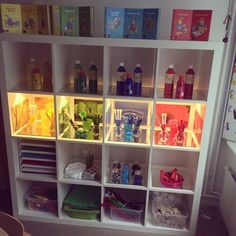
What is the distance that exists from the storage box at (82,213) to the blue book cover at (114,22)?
1317 millimetres

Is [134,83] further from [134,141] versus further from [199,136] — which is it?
[199,136]

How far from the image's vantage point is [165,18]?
2010 mm

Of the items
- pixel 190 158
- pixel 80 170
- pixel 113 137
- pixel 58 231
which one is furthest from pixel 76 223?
pixel 190 158

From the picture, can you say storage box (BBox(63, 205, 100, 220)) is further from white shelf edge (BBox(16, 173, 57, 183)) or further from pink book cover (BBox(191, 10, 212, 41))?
pink book cover (BBox(191, 10, 212, 41))

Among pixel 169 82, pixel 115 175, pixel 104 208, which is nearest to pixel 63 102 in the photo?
pixel 115 175

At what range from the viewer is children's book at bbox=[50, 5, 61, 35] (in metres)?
1.77

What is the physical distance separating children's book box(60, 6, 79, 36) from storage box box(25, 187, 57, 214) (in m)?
1.30

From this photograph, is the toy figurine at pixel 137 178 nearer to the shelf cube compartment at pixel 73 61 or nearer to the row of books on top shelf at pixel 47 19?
the shelf cube compartment at pixel 73 61

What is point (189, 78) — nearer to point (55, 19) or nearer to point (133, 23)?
point (133, 23)

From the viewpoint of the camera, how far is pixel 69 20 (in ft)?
5.79

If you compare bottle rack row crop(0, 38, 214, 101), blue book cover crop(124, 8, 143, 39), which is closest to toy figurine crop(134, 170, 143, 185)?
bottle rack row crop(0, 38, 214, 101)

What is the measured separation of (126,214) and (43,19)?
5.06 feet

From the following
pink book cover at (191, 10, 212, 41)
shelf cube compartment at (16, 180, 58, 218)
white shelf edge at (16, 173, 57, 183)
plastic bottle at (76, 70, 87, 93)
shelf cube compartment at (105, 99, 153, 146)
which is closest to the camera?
pink book cover at (191, 10, 212, 41)

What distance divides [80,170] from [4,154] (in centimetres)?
78
